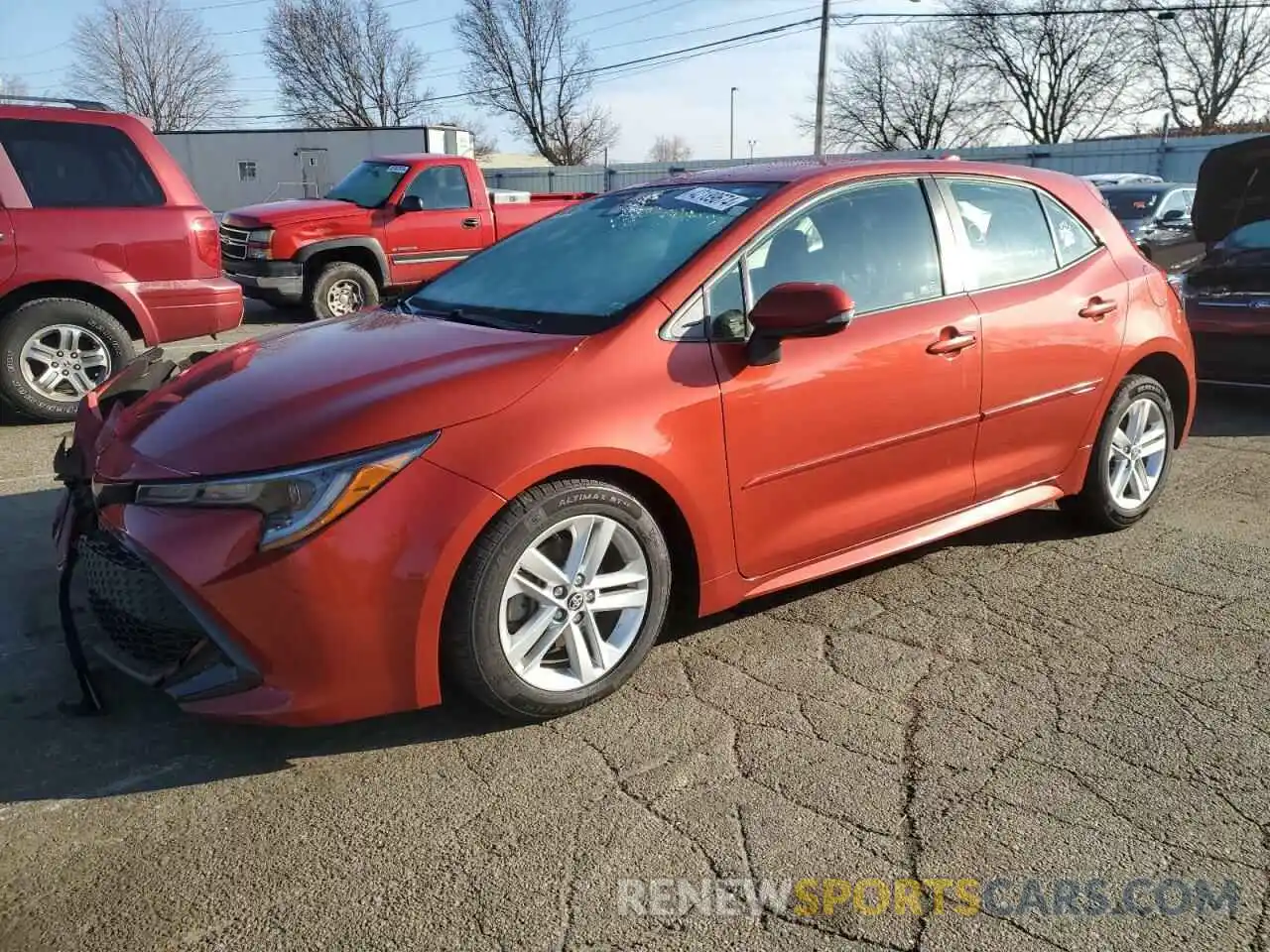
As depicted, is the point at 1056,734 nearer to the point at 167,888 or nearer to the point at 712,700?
the point at 712,700

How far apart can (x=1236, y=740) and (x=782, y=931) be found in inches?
60.8

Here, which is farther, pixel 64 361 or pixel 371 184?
pixel 371 184

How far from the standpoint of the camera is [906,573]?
4.00m

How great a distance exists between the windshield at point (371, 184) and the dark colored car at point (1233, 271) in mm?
8139

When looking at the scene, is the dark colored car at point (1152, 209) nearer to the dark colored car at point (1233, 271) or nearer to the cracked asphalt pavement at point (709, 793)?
the dark colored car at point (1233, 271)

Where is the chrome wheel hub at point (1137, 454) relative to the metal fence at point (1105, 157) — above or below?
below

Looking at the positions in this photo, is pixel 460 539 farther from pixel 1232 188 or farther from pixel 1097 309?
pixel 1232 188

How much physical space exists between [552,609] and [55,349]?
16.5 feet

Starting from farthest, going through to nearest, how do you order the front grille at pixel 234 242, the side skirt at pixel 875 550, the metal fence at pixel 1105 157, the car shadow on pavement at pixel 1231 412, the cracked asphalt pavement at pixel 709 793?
the metal fence at pixel 1105 157, the front grille at pixel 234 242, the car shadow on pavement at pixel 1231 412, the side skirt at pixel 875 550, the cracked asphalt pavement at pixel 709 793

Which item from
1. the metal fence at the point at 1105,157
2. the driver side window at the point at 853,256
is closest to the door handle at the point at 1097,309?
the driver side window at the point at 853,256

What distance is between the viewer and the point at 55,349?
629 cm

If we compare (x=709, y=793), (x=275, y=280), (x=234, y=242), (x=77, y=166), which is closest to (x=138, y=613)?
(x=709, y=793)

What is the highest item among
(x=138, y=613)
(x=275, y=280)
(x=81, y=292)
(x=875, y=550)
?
(x=81, y=292)

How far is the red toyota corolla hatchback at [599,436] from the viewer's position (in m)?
2.51
